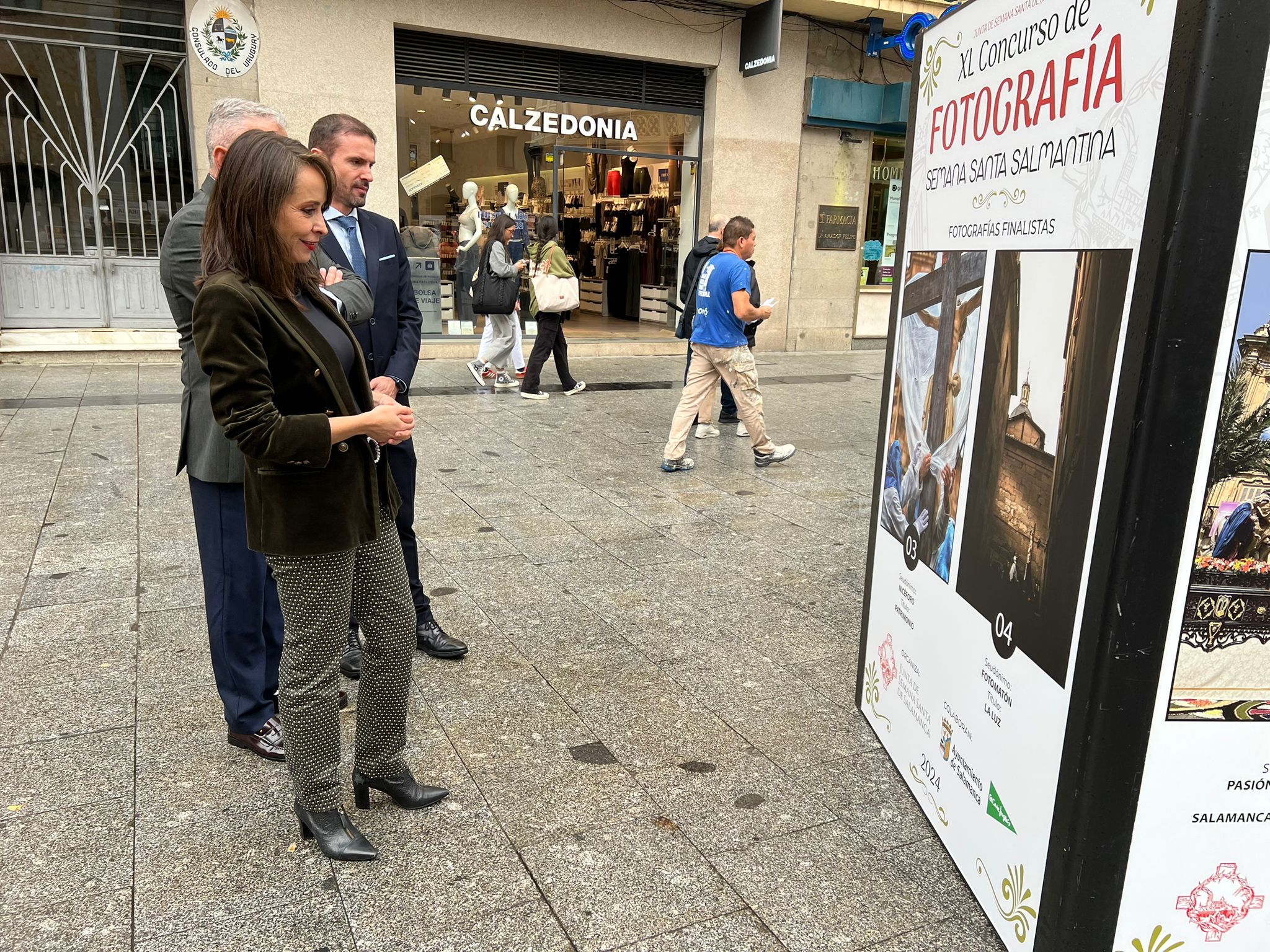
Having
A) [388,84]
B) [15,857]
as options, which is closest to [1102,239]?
[15,857]

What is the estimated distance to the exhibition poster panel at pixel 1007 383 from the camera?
6.46ft

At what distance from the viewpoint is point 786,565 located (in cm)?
520

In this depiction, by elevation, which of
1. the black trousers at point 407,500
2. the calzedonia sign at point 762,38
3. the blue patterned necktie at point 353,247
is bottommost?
the black trousers at point 407,500

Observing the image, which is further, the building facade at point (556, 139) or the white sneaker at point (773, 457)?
the building facade at point (556, 139)

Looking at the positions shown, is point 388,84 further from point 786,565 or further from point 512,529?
point 786,565

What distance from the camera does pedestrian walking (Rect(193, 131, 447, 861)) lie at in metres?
2.33

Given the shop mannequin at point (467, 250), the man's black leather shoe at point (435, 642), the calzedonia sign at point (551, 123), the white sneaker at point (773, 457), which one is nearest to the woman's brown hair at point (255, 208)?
the man's black leather shoe at point (435, 642)

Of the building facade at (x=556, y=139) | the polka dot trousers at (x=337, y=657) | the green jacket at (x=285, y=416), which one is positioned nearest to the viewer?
the green jacket at (x=285, y=416)

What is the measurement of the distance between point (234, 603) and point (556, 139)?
11.4 meters

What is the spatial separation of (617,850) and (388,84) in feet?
36.1

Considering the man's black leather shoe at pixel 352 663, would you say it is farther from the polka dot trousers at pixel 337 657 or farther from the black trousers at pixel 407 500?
the polka dot trousers at pixel 337 657

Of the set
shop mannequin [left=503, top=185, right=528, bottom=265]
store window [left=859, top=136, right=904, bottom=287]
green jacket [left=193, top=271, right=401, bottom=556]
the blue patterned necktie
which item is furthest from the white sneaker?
store window [left=859, top=136, right=904, bottom=287]

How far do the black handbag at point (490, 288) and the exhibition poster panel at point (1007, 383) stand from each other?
708cm

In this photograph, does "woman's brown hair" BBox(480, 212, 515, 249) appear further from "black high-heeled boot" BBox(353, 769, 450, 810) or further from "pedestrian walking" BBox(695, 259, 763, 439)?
"black high-heeled boot" BBox(353, 769, 450, 810)
